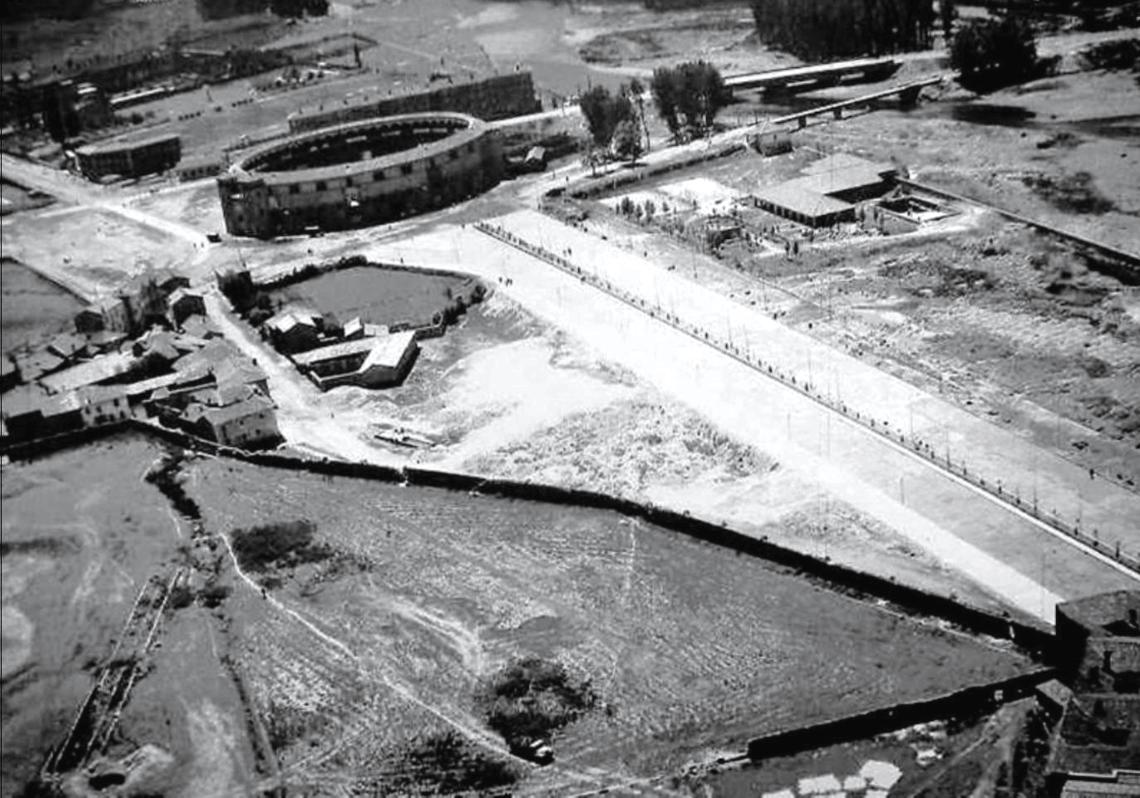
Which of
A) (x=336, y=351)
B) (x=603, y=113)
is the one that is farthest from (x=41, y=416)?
(x=603, y=113)

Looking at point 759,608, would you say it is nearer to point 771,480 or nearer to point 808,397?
point 771,480

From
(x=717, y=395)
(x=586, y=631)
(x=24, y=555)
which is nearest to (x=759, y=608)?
(x=586, y=631)

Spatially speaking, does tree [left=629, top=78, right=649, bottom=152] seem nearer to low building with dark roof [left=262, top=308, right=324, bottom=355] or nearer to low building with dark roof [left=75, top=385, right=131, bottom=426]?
low building with dark roof [left=262, top=308, right=324, bottom=355]

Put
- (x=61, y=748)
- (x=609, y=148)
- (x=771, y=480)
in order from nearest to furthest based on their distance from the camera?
(x=61, y=748)
(x=771, y=480)
(x=609, y=148)

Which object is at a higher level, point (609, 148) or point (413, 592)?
point (609, 148)

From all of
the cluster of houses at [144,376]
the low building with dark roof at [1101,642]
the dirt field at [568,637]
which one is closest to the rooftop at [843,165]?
the cluster of houses at [144,376]

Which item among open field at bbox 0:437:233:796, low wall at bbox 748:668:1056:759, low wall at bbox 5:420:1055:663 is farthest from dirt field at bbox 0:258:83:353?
low wall at bbox 748:668:1056:759

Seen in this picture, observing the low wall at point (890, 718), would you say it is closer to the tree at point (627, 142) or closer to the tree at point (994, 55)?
the tree at point (627, 142)
